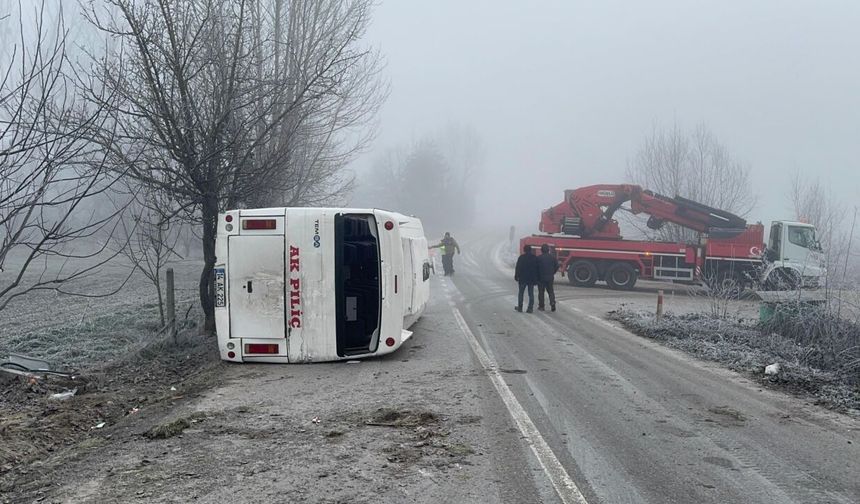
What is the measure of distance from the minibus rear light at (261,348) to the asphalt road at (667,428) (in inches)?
117

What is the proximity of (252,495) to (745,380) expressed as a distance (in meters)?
6.77

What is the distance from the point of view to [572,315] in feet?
50.0

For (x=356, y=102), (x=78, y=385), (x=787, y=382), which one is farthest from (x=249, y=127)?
(x=356, y=102)

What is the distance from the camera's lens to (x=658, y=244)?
2330cm

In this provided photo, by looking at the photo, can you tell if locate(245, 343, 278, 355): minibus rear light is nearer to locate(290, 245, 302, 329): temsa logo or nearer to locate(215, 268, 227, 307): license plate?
locate(290, 245, 302, 329): temsa logo

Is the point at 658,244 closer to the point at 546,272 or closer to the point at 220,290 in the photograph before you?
the point at 546,272

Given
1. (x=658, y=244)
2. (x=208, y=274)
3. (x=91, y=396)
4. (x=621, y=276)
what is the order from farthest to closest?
(x=621, y=276), (x=658, y=244), (x=208, y=274), (x=91, y=396)

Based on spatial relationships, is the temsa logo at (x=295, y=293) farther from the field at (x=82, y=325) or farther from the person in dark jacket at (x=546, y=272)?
the person in dark jacket at (x=546, y=272)

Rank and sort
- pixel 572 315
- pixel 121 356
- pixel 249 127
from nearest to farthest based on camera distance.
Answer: pixel 121 356 < pixel 249 127 < pixel 572 315

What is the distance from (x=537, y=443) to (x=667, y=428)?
142cm

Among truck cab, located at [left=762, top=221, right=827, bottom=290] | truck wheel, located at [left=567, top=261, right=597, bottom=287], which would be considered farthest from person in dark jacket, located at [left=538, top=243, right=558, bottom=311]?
truck cab, located at [left=762, top=221, right=827, bottom=290]

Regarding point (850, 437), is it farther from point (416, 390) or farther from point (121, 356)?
point (121, 356)

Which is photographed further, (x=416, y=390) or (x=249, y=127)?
(x=249, y=127)

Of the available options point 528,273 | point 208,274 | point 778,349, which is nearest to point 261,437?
point 208,274
